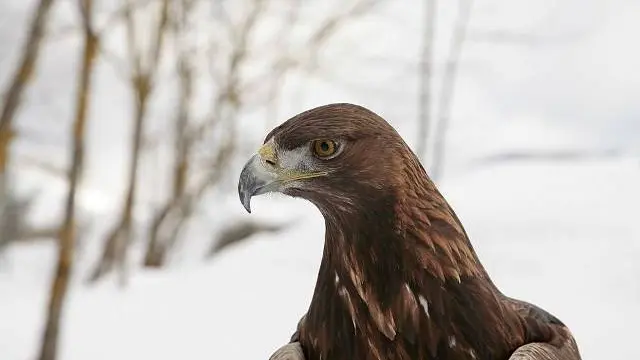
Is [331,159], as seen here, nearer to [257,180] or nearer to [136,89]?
[257,180]

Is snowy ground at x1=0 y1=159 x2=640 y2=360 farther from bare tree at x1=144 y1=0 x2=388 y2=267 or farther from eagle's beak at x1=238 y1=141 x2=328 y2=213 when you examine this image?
eagle's beak at x1=238 y1=141 x2=328 y2=213

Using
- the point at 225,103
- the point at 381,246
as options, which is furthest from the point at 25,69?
the point at 225,103

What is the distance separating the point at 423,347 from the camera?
1.78 meters

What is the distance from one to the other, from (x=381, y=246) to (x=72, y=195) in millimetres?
2362

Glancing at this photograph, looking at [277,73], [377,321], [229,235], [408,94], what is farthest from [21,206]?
[377,321]

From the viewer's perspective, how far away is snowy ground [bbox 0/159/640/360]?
14.2ft

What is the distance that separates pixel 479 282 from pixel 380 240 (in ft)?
0.86

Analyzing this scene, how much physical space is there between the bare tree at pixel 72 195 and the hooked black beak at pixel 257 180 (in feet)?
7.15

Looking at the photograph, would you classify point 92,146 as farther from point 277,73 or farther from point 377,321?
point 377,321

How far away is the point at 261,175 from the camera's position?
1.75 m

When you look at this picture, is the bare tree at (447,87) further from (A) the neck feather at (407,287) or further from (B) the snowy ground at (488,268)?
(A) the neck feather at (407,287)

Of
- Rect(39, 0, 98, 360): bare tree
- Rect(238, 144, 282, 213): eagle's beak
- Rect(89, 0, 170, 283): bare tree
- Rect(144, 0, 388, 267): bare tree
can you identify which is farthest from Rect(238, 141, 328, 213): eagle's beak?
Rect(144, 0, 388, 267): bare tree

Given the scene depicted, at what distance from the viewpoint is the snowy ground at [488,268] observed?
4324mm

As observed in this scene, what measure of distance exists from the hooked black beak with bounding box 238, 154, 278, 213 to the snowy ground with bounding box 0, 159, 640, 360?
7.43 ft
